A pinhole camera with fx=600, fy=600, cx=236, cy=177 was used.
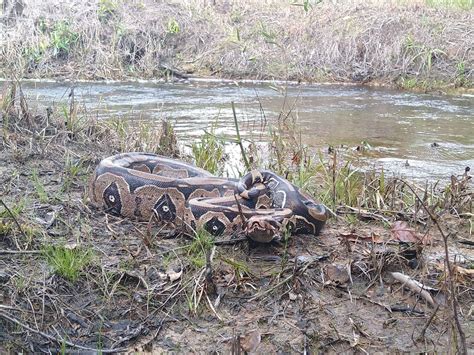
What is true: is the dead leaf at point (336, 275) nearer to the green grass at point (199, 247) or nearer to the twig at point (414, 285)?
the twig at point (414, 285)

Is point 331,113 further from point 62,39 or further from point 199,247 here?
point 62,39

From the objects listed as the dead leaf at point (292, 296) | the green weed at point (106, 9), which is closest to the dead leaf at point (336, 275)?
the dead leaf at point (292, 296)

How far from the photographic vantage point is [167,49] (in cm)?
1866

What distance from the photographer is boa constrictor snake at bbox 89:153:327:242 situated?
4910mm

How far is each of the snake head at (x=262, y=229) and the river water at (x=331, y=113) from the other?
2.98 meters

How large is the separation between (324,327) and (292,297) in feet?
1.12

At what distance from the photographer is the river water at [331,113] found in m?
9.38

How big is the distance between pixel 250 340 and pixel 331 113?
9.48 meters

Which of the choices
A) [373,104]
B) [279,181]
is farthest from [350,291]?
[373,104]

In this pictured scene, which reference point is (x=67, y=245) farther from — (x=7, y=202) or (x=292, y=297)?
(x=292, y=297)

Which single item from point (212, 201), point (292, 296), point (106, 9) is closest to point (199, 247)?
point (212, 201)

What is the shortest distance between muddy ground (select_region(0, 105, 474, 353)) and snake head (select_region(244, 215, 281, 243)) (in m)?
0.12

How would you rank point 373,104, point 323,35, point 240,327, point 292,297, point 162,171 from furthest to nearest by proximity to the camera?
point 323,35, point 373,104, point 162,171, point 292,297, point 240,327

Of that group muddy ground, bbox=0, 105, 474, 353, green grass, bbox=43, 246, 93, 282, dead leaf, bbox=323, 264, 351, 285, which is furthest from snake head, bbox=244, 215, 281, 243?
green grass, bbox=43, 246, 93, 282
